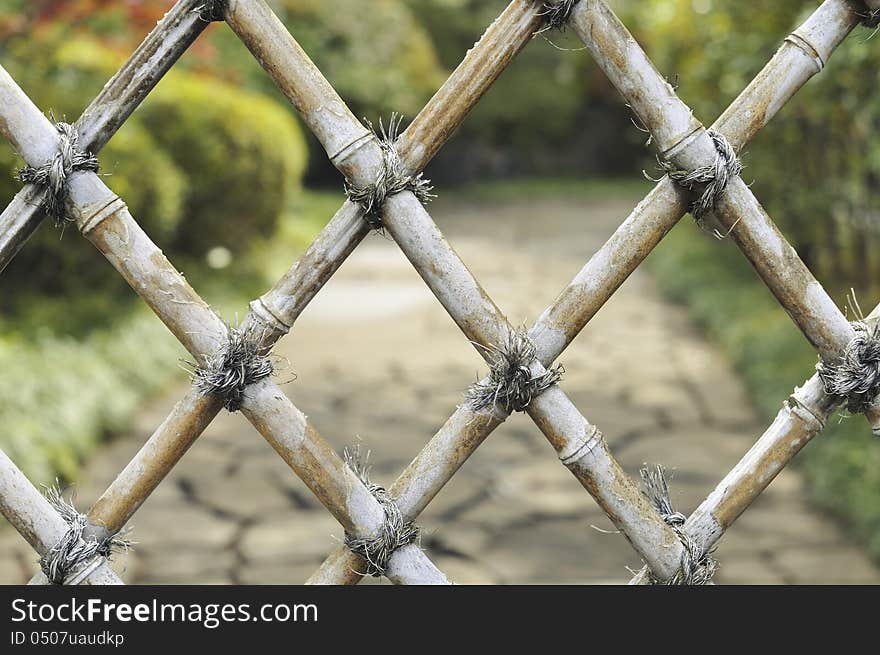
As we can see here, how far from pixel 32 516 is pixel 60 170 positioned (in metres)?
0.42

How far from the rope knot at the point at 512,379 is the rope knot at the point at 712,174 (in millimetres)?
257

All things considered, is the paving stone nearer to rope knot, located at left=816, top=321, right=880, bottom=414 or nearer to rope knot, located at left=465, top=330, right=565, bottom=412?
rope knot, located at left=465, top=330, right=565, bottom=412

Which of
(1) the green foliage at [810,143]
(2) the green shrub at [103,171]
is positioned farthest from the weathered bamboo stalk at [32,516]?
(2) the green shrub at [103,171]

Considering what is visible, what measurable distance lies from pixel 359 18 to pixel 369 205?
35.1 ft

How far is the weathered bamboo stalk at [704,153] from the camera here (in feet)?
3.57

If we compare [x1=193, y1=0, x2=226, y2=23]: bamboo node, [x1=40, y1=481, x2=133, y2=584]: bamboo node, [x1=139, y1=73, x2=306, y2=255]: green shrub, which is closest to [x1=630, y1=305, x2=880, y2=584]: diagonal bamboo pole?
[x1=40, y1=481, x2=133, y2=584]: bamboo node

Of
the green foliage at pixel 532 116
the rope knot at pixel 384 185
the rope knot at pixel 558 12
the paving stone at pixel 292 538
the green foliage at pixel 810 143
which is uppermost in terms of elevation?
the green foliage at pixel 532 116

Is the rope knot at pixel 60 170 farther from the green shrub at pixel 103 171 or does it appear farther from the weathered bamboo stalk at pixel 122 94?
the green shrub at pixel 103 171

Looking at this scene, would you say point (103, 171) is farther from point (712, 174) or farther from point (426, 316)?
point (712, 174)

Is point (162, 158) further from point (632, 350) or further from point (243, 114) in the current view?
point (632, 350)

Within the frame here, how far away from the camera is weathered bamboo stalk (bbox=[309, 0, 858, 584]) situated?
3.68 feet

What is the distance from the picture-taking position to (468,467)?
3.78 meters

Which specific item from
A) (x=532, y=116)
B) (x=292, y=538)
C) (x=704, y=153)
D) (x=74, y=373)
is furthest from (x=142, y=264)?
(x=532, y=116)
